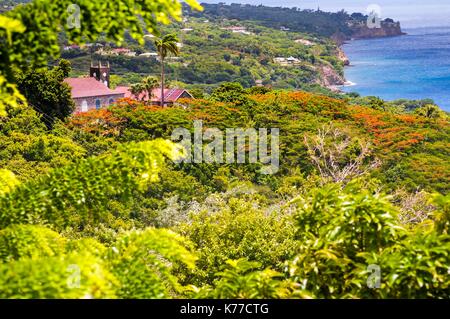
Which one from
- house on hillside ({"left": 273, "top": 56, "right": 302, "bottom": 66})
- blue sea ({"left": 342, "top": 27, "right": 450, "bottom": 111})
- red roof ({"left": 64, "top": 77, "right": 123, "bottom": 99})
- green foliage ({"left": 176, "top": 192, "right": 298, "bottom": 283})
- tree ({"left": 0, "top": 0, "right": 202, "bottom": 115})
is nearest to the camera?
tree ({"left": 0, "top": 0, "right": 202, "bottom": 115})

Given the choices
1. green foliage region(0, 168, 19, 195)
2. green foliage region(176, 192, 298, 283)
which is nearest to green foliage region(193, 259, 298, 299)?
green foliage region(0, 168, 19, 195)

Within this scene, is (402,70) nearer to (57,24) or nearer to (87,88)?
(87,88)

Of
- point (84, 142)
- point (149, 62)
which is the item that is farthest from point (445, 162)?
point (149, 62)

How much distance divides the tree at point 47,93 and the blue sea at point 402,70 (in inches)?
2677

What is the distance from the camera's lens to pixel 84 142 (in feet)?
87.5

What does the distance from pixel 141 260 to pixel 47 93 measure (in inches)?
1022

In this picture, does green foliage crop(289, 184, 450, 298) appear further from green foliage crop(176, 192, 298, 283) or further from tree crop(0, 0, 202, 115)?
green foliage crop(176, 192, 298, 283)

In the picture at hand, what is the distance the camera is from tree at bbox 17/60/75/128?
2788cm

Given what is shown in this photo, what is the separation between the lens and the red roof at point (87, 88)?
168ft

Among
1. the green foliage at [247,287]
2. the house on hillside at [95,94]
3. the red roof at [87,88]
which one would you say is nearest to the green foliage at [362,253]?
the green foliage at [247,287]

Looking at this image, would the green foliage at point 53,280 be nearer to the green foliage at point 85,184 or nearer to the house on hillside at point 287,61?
the green foliage at point 85,184

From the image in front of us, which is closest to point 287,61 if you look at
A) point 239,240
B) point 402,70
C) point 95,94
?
point 402,70

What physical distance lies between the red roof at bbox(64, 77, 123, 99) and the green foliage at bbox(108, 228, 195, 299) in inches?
1885

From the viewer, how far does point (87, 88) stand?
52.7m
